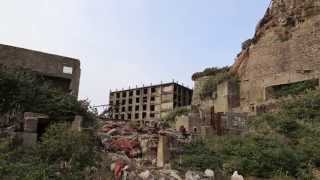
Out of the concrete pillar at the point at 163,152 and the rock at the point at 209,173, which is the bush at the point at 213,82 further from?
the rock at the point at 209,173

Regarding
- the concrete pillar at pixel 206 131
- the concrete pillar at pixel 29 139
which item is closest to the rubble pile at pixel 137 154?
the concrete pillar at pixel 206 131

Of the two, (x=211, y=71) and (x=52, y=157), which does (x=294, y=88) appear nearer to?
(x=211, y=71)

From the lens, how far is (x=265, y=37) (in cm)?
2005

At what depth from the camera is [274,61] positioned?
19.0 m

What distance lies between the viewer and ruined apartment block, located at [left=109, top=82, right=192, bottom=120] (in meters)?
32.6

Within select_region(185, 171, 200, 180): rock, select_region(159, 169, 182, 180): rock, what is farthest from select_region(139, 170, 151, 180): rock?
select_region(185, 171, 200, 180): rock

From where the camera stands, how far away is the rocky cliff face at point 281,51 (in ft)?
57.6

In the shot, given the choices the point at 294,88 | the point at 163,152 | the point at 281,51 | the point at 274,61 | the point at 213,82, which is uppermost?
the point at 281,51

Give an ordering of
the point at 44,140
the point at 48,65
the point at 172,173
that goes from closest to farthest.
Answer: the point at 172,173, the point at 44,140, the point at 48,65

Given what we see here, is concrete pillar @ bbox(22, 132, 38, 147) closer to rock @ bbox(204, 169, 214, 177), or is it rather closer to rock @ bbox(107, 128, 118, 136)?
rock @ bbox(107, 128, 118, 136)

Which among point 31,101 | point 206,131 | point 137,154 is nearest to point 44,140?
point 137,154

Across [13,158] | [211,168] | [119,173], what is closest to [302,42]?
[211,168]

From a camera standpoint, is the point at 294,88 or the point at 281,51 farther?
the point at 281,51

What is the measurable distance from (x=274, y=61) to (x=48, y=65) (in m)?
11.6
